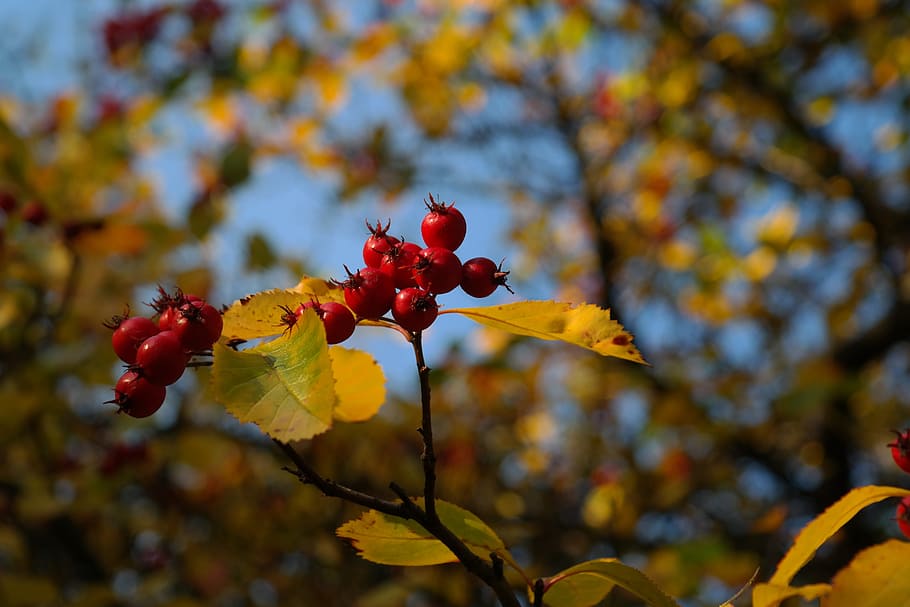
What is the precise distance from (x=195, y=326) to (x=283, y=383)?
146 mm

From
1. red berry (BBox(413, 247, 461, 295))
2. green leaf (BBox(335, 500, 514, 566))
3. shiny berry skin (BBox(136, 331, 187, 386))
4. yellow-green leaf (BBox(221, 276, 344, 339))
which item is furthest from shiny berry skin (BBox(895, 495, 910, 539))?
shiny berry skin (BBox(136, 331, 187, 386))

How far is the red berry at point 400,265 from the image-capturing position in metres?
0.92

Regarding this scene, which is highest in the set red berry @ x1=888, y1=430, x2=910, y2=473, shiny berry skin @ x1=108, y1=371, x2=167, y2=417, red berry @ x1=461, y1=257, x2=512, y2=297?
red berry @ x1=461, y1=257, x2=512, y2=297

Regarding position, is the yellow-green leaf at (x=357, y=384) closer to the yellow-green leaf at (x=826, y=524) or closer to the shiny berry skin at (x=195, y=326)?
the shiny berry skin at (x=195, y=326)

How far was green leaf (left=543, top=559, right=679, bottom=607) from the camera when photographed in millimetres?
839

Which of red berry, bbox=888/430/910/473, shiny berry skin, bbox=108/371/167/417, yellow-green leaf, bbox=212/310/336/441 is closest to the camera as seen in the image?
yellow-green leaf, bbox=212/310/336/441

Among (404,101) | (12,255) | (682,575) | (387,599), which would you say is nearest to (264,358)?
(387,599)

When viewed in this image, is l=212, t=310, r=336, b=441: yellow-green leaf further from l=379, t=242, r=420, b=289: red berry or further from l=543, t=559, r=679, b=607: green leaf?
l=543, t=559, r=679, b=607: green leaf

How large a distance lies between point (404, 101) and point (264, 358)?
443 cm

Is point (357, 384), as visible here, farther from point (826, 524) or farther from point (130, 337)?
point (826, 524)

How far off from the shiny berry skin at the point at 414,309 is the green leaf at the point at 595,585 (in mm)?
320

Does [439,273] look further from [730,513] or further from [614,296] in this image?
[730,513]

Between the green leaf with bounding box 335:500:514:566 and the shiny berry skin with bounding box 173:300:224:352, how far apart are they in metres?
0.26

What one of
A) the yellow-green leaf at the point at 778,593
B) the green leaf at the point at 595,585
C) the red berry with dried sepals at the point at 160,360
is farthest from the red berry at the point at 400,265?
the yellow-green leaf at the point at 778,593
